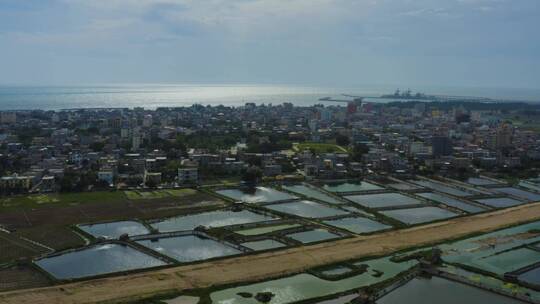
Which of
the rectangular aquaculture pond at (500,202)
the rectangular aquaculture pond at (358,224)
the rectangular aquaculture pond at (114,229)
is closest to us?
the rectangular aquaculture pond at (114,229)

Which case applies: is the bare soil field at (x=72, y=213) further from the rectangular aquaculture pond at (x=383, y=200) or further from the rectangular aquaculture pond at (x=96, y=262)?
the rectangular aquaculture pond at (x=383, y=200)

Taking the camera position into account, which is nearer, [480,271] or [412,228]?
[480,271]

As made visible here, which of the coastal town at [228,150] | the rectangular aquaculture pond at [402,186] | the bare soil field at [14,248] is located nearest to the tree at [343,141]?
the coastal town at [228,150]

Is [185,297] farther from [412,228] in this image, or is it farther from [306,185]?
[306,185]

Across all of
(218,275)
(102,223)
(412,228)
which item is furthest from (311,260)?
(102,223)

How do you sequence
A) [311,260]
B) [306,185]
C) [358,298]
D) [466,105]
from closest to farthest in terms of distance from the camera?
[358,298] → [311,260] → [306,185] → [466,105]

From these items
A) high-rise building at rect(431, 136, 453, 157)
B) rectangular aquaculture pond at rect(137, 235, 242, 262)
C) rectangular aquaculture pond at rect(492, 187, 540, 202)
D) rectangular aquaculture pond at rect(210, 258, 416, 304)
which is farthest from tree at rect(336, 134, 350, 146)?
rectangular aquaculture pond at rect(210, 258, 416, 304)

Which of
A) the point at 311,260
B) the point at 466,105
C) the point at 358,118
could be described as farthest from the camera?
the point at 466,105

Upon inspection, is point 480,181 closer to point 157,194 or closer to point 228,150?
point 228,150
